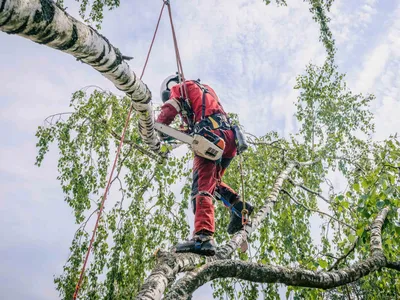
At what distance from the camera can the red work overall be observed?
8.27ft

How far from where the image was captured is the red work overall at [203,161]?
8.27 ft

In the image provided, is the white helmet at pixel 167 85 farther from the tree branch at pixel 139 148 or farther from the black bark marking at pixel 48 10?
the black bark marking at pixel 48 10

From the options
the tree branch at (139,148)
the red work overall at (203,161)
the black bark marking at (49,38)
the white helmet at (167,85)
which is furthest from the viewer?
the tree branch at (139,148)

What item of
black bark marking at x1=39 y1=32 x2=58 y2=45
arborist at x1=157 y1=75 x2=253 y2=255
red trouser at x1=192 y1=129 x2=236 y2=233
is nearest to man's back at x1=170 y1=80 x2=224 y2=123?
Result: arborist at x1=157 y1=75 x2=253 y2=255

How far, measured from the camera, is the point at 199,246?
2287 mm

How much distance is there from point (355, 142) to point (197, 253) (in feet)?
23.0

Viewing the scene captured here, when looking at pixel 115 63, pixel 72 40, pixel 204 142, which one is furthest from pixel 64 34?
pixel 204 142

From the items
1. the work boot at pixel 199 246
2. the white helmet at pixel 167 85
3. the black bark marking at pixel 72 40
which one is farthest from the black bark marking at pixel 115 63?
the white helmet at pixel 167 85

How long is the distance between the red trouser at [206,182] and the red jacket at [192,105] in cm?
24

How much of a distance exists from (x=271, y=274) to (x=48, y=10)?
1612 mm

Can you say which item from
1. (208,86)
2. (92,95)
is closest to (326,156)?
(208,86)

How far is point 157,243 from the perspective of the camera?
175 inches

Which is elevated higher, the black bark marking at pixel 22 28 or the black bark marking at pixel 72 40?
the black bark marking at pixel 72 40

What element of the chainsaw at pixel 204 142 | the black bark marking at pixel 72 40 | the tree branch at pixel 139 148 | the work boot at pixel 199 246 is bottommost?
the work boot at pixel 199 246
